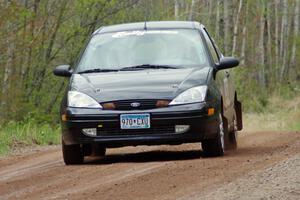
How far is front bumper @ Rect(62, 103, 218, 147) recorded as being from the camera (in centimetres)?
1046

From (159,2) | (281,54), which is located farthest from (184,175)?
(281,54)

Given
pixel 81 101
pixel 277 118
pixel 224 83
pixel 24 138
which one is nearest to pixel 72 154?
pixel 81 101

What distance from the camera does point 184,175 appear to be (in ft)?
28.3

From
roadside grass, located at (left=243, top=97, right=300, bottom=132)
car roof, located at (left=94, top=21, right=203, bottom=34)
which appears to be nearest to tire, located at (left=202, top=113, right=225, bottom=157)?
car roof, located at (left=94, top=21, right=203, bottom=34)

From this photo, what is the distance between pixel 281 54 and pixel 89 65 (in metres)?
45.0

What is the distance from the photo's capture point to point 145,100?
413 inches

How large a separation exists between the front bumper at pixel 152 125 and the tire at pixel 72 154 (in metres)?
0.20

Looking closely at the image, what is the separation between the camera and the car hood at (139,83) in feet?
34.5

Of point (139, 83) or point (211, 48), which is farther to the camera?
point (211, 48)

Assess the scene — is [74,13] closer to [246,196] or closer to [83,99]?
[83,99]

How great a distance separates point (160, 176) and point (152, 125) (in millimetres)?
1850

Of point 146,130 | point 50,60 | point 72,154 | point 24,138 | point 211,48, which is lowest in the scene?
point 50,60

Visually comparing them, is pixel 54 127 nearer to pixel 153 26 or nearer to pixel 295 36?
pixel 153 26

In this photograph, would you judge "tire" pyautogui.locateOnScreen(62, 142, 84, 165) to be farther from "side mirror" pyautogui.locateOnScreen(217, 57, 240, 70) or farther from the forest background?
the forest background
